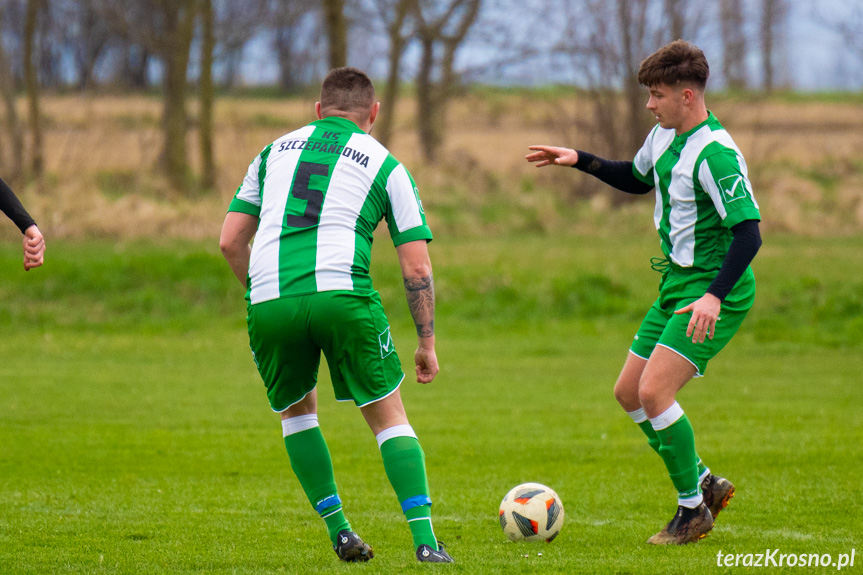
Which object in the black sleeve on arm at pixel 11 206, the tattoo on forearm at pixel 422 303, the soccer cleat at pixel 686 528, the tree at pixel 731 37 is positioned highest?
the tree at pixel 731 37

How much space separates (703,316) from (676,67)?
1256 mm

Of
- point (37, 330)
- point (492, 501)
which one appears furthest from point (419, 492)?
point (37, 330)

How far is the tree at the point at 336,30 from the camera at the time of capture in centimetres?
2025

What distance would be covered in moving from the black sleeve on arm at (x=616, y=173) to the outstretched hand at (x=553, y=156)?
6 cm

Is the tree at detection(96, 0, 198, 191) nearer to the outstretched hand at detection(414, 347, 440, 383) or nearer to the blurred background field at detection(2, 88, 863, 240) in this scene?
the blurred background field at detection(2, 88, 863, 240)

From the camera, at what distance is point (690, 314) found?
520 centimetres

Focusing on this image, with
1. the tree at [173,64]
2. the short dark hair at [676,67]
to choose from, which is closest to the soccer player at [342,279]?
the short dark hair at [676,67]

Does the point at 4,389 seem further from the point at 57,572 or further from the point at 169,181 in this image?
the point at 169,181

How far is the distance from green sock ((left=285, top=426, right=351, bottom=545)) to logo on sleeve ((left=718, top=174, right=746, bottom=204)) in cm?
217

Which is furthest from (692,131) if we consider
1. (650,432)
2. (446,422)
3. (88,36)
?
(88,36)

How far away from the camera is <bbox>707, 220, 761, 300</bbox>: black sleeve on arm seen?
15.6 feet

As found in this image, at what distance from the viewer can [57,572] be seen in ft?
14.7

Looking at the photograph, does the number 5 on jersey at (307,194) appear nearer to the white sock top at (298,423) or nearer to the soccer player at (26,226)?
the white sock top at (298,423)

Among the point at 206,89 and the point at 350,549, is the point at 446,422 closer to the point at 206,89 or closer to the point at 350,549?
the point at 350,549
